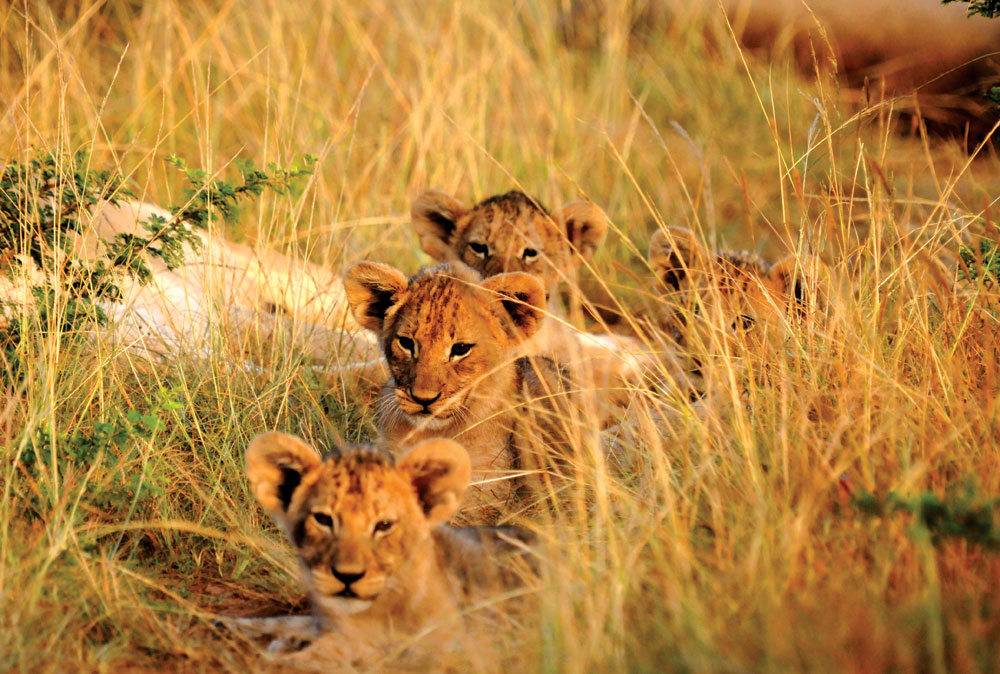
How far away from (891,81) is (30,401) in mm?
9917

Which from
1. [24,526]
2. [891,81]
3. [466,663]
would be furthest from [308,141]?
[891,81]

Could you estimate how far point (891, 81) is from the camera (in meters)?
11.8

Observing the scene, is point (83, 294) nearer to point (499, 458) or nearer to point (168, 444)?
point (168, 444)

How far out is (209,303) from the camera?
527 centimetres

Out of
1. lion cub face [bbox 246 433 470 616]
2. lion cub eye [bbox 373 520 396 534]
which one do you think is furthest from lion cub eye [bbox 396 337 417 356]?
lion cub eye [bbox 373 520 396 534]

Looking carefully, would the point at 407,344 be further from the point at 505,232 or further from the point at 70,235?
the point at 505,232

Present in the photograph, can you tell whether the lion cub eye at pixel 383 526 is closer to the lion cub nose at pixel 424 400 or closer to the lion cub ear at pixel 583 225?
the lion cub nose at pixel 424 400

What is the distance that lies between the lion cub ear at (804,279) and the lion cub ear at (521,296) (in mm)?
969

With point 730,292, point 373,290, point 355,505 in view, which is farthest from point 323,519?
point 730,292

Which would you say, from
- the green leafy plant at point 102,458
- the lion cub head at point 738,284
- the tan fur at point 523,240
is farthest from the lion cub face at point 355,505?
the tan fur at point 523,240

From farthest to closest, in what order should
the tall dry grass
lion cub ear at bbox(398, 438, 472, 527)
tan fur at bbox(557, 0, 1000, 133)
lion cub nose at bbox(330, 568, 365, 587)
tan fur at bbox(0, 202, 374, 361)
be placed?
tan fur at bbox(557, 0, 1000, 133), tan fur at bbox(0, 202, 374, 361), lion cub ear at bbox(398, 438, 472, 527), lion cub nose at bbox(330, 568, 365, 587), the tall dry grass

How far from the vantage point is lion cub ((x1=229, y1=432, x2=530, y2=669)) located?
3.14 m

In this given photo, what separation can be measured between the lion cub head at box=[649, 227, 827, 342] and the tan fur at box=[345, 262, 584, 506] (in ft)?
2.09

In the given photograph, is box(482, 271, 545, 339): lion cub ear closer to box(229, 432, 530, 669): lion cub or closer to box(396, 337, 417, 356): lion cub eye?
box(396, 337, 417, 356): lion cub eye
